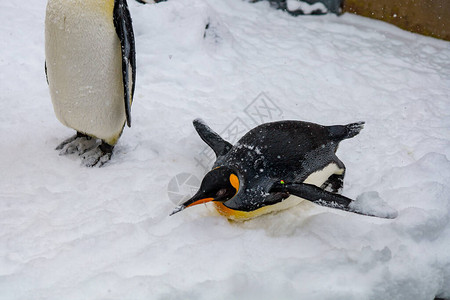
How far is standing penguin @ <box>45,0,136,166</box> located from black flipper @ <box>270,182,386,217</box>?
644mm

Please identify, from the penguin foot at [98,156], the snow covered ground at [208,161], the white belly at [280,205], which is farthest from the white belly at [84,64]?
the white belly at [280,205]

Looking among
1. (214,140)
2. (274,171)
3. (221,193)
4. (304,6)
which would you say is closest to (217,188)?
(221,193)

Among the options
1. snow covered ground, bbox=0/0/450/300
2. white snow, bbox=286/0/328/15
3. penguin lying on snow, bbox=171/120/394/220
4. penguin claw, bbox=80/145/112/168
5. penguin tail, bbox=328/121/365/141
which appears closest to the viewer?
snow covered ground, bbox=0/0/450/300

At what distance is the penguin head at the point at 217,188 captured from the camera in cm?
128

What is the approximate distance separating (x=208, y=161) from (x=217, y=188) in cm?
47

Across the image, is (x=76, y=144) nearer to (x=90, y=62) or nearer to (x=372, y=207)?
(x=90, y=62)

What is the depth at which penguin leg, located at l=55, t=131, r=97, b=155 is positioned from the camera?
1.75m

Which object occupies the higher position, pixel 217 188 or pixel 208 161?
pixel 217 188

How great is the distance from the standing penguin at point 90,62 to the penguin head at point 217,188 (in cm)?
46

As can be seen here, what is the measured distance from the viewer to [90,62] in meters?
1.49

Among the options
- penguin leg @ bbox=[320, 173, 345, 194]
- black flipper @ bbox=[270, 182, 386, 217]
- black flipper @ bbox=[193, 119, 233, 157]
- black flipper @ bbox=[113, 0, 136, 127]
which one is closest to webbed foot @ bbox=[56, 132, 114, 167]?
black flipper @ bbox=[113, 0, 136, 127]

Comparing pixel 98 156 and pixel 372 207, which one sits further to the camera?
pixel 98 156

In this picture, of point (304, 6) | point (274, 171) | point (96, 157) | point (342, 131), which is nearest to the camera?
point (274, 171)

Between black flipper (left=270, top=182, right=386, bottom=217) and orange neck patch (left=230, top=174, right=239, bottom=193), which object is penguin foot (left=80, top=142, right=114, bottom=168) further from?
black flipper (left=270, top=182, right=386, bottom=217)
